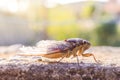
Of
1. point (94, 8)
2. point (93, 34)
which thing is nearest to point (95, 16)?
point (94, 8)

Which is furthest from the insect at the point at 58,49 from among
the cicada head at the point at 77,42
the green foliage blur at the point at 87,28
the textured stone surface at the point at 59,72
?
the green foliage blur at the point at 87,28

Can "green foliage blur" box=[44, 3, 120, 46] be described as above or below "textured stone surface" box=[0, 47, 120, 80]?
above

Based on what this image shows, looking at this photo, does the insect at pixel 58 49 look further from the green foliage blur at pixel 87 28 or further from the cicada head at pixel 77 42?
the green foliage blur at pixel 87 28

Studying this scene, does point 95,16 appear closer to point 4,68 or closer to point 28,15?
point 28,15

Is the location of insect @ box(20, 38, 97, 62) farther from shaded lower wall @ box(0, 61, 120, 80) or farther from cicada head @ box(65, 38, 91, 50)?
shaded lower wall @ box(0, 61, 120, 80)

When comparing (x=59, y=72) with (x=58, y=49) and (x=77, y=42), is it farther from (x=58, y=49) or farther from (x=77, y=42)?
(x=77, y=42)

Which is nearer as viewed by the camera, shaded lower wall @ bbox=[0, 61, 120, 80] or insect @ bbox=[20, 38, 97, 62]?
shaded lower wall @ bbox=[0, 61, 120, 80]

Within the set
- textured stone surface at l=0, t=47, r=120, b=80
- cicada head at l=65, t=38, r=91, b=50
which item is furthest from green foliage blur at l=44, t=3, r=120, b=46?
textured stone surface at l=0, t=47, r=120, b=80

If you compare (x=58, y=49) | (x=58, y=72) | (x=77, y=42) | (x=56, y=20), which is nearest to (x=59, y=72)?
(x=58, y=72)

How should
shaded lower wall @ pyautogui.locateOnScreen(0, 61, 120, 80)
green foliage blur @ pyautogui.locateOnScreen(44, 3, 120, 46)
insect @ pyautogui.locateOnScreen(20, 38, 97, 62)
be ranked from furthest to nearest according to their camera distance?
green foliage blur @ pyautogui.locateOnScreen(44, 3, 120, 46) → insect @ pyautogui.locateOnScreen(20, 38, 97, 62) → shaded lower wall @ pyautogui.locateOnScreen(0, 61, 120, 80)
